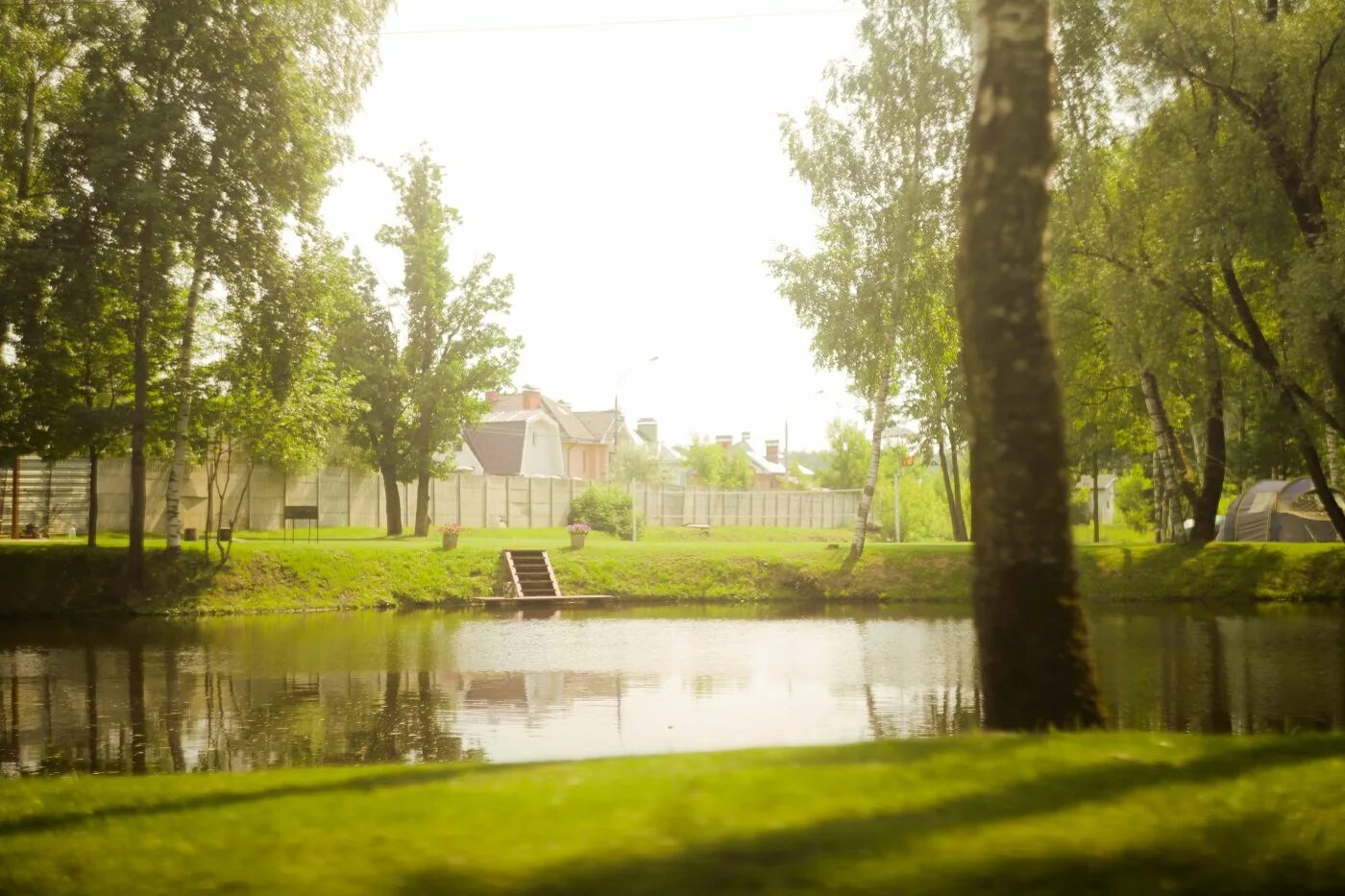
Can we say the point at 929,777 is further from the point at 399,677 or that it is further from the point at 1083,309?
the point at 1083,309

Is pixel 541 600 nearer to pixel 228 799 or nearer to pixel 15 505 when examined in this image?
pixel 15 505

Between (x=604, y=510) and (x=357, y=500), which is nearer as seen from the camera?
(x=357, y=500)

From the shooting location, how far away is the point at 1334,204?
76.3ft

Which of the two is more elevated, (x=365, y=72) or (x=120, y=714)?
(x=365, y=72)

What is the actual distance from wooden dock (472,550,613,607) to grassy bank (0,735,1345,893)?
2402 cm

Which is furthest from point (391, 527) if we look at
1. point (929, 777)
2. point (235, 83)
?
point (929, 777)

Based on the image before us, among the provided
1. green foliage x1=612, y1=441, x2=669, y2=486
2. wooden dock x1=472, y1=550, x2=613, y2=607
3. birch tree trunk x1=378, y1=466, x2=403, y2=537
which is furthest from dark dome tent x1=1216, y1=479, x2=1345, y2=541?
green foliage x1=612, y1=441, x2=669, y2=486

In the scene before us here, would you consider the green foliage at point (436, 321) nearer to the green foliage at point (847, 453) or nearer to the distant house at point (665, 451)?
the green foliage at point (847, 453)

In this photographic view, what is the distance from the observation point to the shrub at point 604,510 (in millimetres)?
50719

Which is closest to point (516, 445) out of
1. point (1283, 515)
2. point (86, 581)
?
point (86, 581)

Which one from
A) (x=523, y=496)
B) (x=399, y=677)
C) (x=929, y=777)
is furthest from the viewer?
(x=523, y=496)

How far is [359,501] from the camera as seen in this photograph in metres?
45.9

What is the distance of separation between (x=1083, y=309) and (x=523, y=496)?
27.9 meters

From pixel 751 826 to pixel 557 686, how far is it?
402 inches
